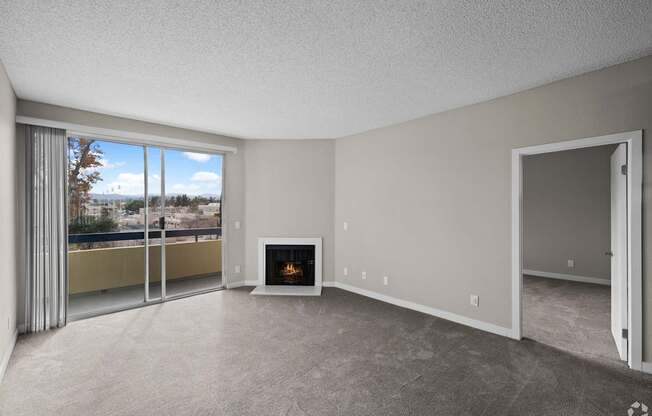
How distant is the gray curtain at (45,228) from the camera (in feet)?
11.0

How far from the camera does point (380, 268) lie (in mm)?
4621

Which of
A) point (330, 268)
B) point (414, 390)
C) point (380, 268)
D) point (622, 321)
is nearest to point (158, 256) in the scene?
point (330, 268)

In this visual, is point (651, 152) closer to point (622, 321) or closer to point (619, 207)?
point (619, 207)

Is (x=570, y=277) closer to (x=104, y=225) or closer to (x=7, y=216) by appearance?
(x=104, y=225)

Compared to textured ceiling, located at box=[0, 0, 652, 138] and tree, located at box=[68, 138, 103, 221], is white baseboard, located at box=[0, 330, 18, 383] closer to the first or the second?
tree, located at box=[68, 138, 103, 221]

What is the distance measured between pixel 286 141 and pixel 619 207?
447cm

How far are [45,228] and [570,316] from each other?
657 cm

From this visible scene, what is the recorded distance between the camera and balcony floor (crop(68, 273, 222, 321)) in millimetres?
3947

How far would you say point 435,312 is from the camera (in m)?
3.89

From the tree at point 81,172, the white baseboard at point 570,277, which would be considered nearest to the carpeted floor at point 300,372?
the tree at point 81,172

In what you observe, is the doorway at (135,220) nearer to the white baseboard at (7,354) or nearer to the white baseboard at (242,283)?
the white baseboard at (242,283)

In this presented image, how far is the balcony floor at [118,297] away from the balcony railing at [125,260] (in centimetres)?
18

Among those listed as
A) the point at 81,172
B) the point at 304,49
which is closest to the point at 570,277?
the point at 304,49

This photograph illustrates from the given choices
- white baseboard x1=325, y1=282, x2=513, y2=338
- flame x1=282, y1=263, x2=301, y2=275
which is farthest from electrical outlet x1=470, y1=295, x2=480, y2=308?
flame x1=282, y1=263, x2=301, y2=275
